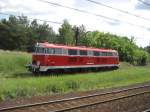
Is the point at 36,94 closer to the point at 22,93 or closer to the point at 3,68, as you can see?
the point at 22,93

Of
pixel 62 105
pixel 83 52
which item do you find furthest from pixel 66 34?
pixel 62 105

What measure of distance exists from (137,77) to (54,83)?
54.6ft

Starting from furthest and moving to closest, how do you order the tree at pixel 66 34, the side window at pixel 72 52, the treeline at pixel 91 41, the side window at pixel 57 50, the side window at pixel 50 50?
1. the tree at pixel 66 34
2. the treeline at pixel 91 41
3. the side window at pixel 72 52
4. the side window at pixel 57 50
5. the side window at pixel 50 50

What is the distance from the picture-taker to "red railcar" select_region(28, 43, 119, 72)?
3424 centimetres

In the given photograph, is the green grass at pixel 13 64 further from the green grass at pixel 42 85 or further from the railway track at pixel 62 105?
the railway track at pixel 62 105

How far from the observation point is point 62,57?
118ft

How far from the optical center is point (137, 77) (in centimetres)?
3975

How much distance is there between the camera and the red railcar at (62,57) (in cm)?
3424

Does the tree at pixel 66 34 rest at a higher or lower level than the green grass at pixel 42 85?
higher

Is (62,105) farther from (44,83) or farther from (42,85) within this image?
(44,83)

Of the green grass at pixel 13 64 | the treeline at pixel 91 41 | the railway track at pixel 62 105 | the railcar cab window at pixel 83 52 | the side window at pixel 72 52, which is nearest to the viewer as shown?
the railway track at pixel 62 105

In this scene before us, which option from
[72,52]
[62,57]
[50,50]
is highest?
[50,50]

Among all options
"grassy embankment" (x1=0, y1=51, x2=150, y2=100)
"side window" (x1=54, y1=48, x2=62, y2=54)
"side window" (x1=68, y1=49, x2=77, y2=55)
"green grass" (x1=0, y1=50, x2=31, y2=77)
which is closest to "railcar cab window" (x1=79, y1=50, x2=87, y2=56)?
"side window" (x1=68, y1=49, x2=77, y2=55)

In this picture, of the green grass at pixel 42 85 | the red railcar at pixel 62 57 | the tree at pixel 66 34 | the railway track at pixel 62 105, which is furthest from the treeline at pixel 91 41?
the railway track at pixel 62 105
